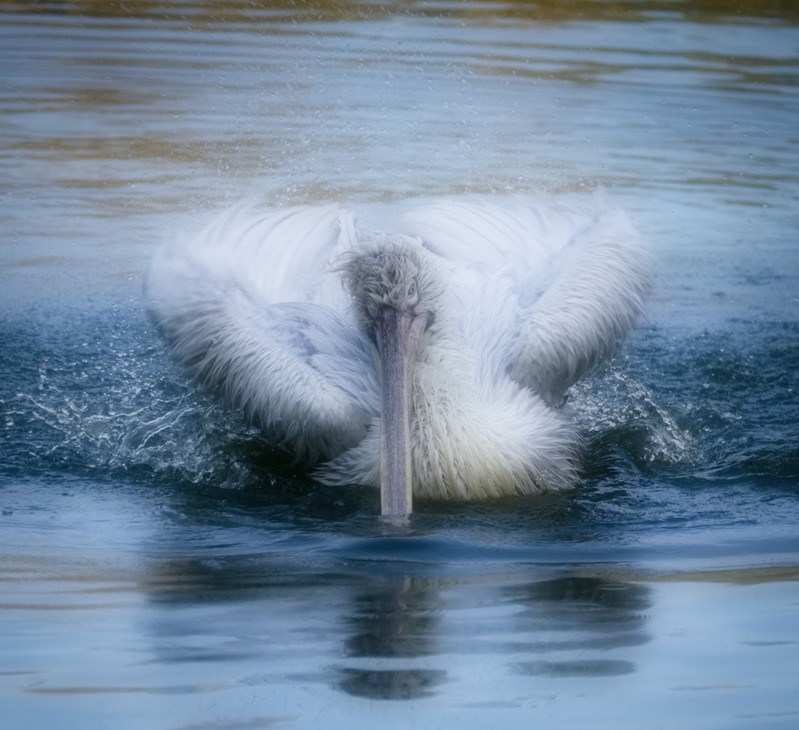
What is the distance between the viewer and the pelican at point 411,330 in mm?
5344

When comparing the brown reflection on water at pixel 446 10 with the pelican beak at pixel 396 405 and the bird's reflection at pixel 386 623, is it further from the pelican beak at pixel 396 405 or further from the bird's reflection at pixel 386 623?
the bird's reflection at pixel 386 623

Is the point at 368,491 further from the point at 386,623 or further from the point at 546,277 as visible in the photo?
the point at 386,623

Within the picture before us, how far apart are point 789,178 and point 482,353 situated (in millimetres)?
5321

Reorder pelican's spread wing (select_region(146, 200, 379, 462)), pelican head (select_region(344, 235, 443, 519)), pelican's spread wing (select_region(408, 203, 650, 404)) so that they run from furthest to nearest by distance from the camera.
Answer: pelican's spread wing (select_region(408, 203, 650, 404)) < pelican's spread wing (select_region(146, 200, 379, 462)) < pelican head (select_region(344, 235, 443, 519))

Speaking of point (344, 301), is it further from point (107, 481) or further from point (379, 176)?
point (379, 176)

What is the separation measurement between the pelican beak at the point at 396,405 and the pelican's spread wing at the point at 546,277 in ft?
1.24

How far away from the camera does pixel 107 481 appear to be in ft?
17.9

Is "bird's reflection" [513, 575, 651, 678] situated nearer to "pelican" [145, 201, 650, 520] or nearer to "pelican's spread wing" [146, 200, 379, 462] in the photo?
"pelican" [145, 201, 650, 520]

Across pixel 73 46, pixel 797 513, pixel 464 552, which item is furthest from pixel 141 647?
pixel 73 46

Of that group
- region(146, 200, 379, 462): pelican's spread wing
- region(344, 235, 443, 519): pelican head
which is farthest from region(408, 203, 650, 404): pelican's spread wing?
region(146, 200, 379, 462): pelican's spread wing

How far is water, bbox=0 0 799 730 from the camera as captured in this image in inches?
133

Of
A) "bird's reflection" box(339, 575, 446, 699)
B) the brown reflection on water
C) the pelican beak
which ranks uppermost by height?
the brown reflection on water

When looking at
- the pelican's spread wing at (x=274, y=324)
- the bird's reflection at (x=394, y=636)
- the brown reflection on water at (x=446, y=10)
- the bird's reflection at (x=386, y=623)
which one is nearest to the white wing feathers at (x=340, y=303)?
the pelican's spread wing at (x=274, y=324)

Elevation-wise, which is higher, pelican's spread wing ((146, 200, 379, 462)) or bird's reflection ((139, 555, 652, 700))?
pelican's spread wing ((146, 200, 379, 462))
